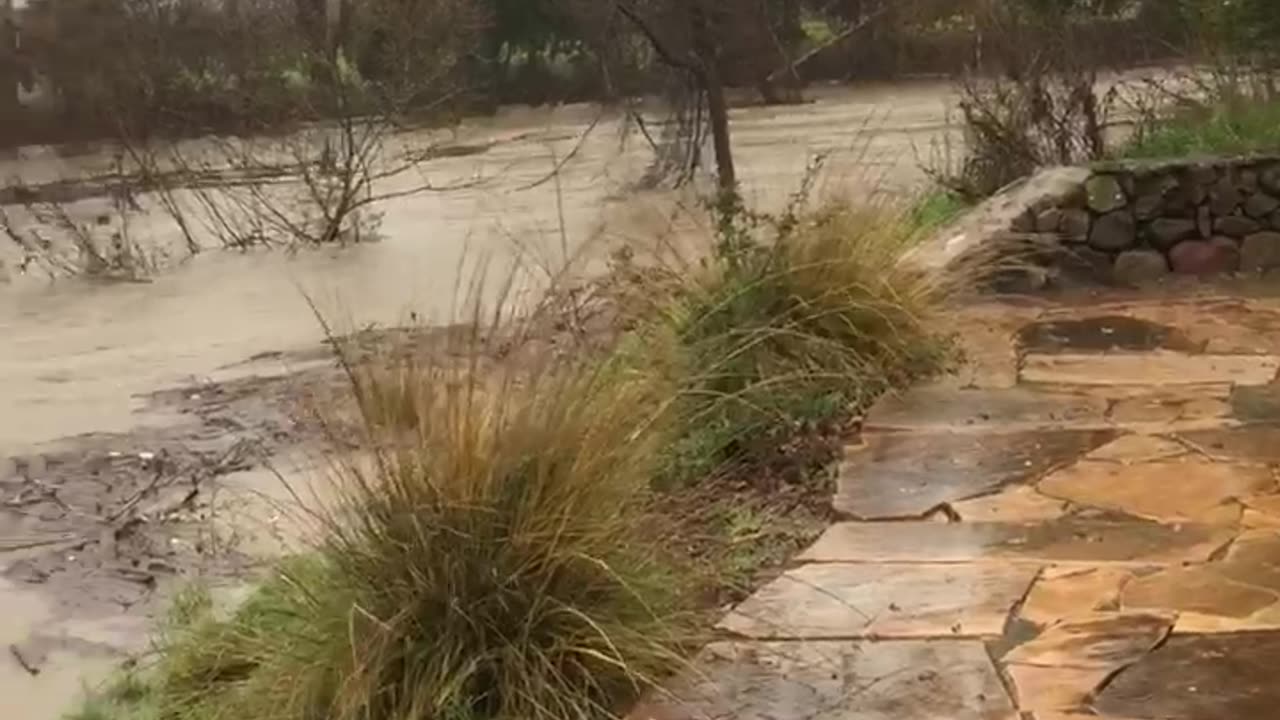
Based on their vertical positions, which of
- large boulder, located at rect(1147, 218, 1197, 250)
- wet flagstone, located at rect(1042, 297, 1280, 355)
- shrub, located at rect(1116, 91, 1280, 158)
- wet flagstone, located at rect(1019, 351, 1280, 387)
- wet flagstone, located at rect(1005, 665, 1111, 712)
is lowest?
wet flagstone, located at rect(1042, 297, 1280, 355)

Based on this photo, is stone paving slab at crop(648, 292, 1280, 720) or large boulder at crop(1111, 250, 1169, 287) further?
large boulder at crop(1111, 250, 1169, 287)

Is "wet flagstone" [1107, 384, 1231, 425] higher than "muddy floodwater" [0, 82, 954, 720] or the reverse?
higher

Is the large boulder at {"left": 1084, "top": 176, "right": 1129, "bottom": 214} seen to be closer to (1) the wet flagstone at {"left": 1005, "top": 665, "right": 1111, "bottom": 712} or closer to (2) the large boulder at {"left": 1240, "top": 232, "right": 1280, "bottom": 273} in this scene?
(2) the large boulder at {"left": 1240, "top": 232, "right": 1280, "bottom": 273}

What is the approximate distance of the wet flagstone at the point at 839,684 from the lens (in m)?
3.12

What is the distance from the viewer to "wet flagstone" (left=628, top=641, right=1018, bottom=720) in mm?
3119

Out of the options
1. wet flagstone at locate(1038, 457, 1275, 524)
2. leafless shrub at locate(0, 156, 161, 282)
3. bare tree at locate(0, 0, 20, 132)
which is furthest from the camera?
bare tree at locate(0, 0, 20, 132)

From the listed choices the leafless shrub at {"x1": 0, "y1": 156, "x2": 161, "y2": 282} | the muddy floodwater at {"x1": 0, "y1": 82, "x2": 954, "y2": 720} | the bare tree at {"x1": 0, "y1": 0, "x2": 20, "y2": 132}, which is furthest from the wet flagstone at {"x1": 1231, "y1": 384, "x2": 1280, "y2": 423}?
the bare tree at {"x1": 0, "y1": 0, "x2": 20, "y2": 132}

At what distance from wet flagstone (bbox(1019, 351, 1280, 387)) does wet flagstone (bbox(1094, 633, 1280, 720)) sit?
2.15 metres

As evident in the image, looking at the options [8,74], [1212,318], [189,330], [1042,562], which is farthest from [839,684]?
[8,74]

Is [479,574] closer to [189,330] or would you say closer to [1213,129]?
[1213,129]

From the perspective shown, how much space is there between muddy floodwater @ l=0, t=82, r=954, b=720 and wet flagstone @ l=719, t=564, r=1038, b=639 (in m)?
2.38

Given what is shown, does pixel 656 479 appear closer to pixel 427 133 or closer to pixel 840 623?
pixel 840 623

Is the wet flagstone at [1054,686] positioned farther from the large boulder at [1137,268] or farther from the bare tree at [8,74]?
the bare tree at [8,74]

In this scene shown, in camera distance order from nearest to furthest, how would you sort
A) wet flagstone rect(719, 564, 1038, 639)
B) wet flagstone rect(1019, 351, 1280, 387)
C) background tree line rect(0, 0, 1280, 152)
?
wet flagstone rect(719, 564, 1038, 639) < wet flagstone rect(1019, 351, 1280, 387) < background tree line rect(0, 0, 1280, 152)
